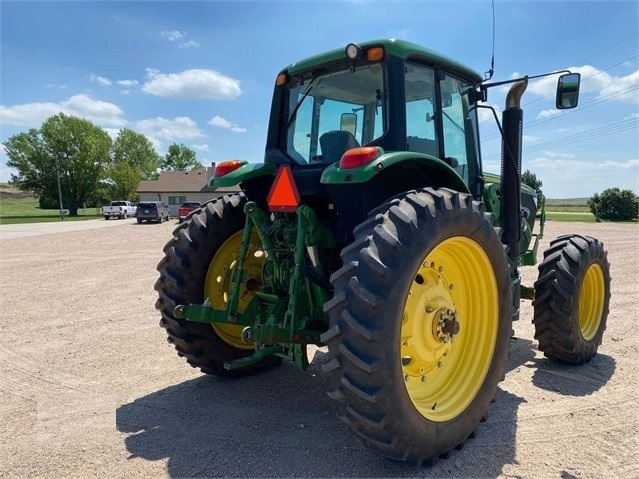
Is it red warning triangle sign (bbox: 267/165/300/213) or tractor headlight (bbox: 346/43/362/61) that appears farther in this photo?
red warning triangle sign (bbox: 267/165/300/213)

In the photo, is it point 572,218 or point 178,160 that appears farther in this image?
point 178,160

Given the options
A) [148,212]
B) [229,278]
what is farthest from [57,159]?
[229,278]

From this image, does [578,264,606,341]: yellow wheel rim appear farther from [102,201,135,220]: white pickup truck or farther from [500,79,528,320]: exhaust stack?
[102,201,135,220]: white pickup truck

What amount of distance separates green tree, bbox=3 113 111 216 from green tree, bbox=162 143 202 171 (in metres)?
20.8

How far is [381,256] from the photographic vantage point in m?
2.45

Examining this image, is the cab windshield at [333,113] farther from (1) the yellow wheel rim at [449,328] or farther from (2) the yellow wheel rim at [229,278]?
(1) the yellow wheel rim at [449,328]

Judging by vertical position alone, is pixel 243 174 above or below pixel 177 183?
below

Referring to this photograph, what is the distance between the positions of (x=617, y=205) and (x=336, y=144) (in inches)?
1566

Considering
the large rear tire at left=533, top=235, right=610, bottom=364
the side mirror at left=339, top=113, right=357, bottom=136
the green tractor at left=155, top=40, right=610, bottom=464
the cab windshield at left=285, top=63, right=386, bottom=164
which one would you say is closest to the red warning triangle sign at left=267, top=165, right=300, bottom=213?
the green tractor at left=155, top=40, right=610, bottom=464

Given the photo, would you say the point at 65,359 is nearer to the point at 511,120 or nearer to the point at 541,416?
the point at 541,416

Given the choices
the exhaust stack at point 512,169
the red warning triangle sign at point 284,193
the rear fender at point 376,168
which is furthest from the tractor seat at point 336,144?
the exhaust stack at point 512,169

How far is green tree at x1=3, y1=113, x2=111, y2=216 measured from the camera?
5716 cm

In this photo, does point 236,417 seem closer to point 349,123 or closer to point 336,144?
point 336,144

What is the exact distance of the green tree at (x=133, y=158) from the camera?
213 feet
